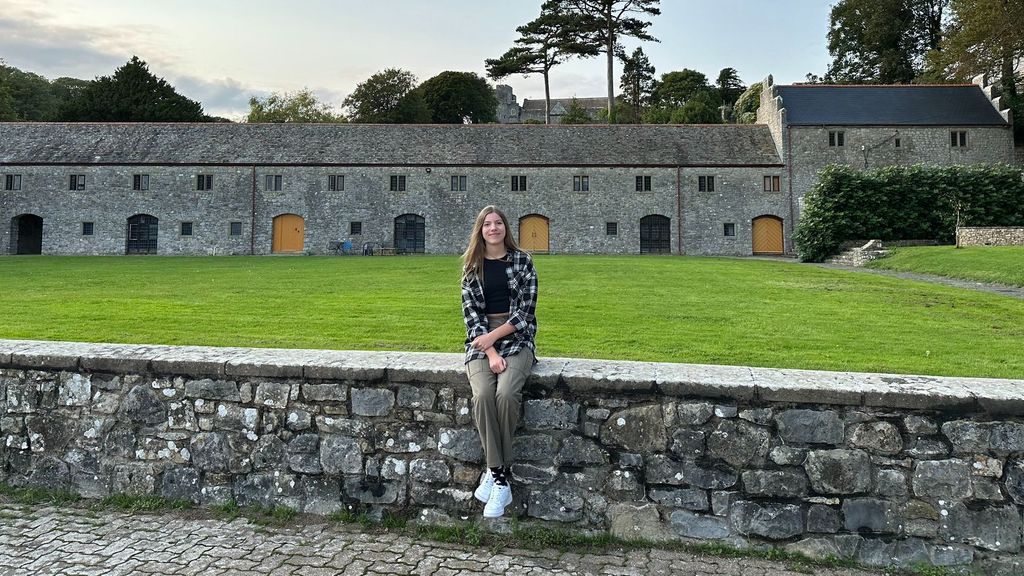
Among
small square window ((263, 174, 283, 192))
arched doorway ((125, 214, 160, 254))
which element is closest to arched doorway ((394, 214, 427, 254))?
small square window ((263, 174, 283, 192))

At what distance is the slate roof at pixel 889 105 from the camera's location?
115ft

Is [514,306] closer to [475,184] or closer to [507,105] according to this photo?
[475,184]

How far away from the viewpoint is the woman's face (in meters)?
4.05

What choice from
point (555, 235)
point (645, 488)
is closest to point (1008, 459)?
point (645, 488)

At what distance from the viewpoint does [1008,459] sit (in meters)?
3.28

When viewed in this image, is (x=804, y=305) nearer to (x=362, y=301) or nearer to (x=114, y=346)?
(x=362, y=301)


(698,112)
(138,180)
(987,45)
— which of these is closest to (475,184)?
(138,180)

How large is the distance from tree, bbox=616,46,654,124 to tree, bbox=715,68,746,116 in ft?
24.3

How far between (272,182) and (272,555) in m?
35.1

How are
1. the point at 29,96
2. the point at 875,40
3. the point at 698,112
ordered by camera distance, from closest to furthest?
the point at 875,40 → the point at 698,112 → the point at 29,96

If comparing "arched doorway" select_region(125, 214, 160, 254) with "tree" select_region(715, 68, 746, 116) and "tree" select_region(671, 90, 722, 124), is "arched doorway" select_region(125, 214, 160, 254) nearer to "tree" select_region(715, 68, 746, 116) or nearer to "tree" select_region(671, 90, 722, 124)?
"tree" select_region(671, 90, 722, 124)

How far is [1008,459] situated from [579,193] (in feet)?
108

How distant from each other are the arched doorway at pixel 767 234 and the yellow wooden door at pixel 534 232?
38.6ft

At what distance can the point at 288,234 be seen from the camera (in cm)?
3603
